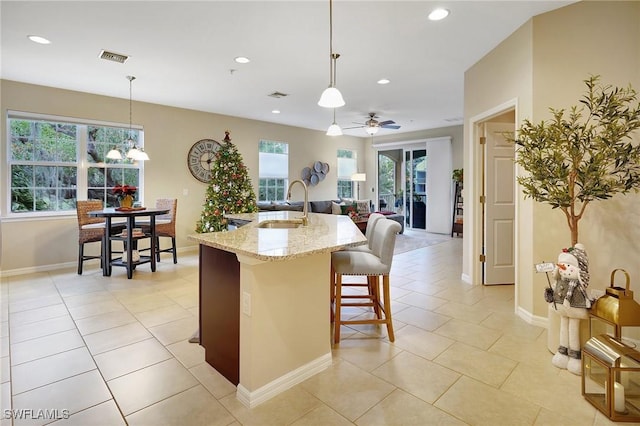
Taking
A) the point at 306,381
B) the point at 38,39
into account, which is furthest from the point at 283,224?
the point at 38,39

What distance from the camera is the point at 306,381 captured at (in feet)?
6.82

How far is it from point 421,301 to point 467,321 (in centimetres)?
61

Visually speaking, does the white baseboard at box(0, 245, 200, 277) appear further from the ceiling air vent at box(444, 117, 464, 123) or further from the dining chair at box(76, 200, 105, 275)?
the ceiling air vent at box(444, 117, 464, 123)

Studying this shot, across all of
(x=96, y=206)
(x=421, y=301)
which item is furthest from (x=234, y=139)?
(x=421, y=301)

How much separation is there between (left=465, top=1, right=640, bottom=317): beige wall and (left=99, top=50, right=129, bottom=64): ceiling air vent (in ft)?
13.6

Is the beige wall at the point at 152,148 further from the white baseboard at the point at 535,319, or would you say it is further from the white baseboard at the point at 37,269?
the white baseboard at the point at 535,319

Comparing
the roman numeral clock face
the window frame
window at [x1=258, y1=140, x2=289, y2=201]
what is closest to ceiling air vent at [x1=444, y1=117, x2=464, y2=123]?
window at [x1=258, y1=140, x2=289, y2=201]

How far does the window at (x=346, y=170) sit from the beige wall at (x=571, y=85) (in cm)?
625

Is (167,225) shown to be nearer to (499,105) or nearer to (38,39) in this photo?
(38,39)

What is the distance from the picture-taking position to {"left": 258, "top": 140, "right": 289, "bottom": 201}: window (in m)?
7.39

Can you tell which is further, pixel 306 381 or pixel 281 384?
pixel 306 381

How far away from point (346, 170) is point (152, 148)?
5349mm

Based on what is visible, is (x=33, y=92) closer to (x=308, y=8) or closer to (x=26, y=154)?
(x=26, y=154)

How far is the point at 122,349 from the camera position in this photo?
249 centimetres
